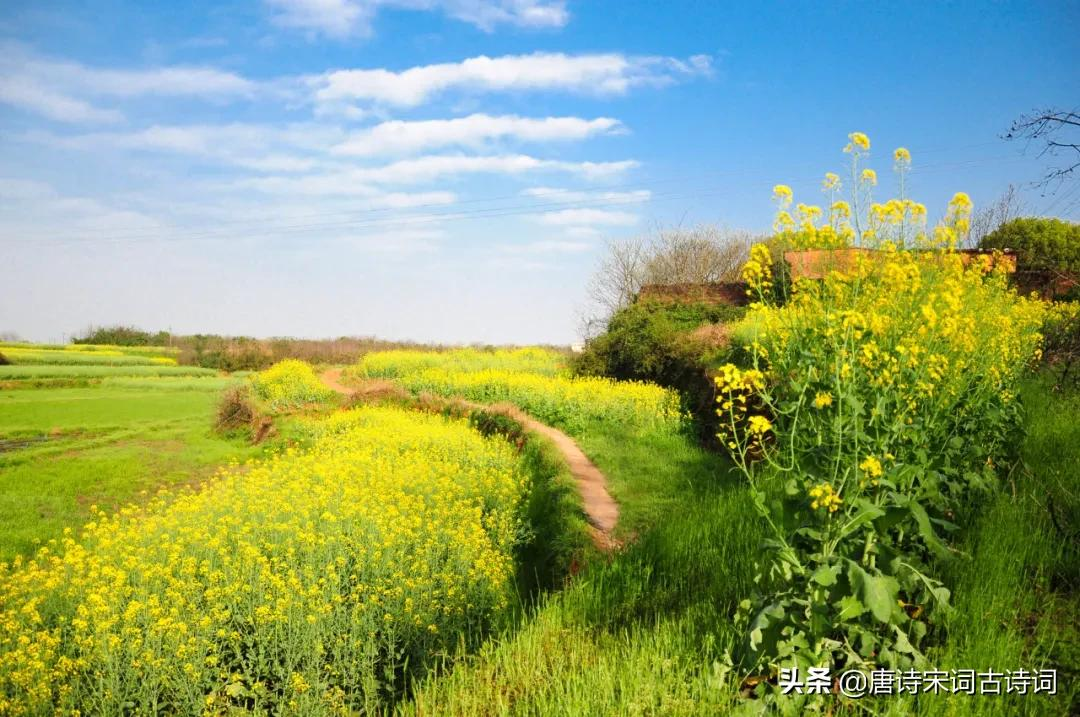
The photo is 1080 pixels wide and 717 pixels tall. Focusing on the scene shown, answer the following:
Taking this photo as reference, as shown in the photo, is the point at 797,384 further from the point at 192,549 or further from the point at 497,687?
the point at 192,549

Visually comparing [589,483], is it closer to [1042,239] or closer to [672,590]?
[672,590]

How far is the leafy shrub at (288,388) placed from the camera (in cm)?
1895

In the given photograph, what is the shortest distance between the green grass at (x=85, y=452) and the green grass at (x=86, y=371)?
46.2 inches

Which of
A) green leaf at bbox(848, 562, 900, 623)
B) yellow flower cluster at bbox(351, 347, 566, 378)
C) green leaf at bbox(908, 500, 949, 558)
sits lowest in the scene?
green leaf at bbox(848, 562, 900, 623)

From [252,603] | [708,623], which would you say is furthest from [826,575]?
[252,603]

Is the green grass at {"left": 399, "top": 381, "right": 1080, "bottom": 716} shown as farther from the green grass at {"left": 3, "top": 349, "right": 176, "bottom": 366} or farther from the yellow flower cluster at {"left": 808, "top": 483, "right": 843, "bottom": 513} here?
the green grass at {"left": 3, "top": 349, "right": 176, "bottom": 366}

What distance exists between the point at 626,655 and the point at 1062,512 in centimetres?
375

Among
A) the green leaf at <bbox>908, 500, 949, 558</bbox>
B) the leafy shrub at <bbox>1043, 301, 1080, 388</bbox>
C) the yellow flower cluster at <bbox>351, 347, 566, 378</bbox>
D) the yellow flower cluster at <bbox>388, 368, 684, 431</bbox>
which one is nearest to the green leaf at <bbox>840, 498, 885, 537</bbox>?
the green leaf at <bbox>908, 500, 949, 558</bbox>

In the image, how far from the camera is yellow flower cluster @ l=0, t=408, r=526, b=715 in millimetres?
4992

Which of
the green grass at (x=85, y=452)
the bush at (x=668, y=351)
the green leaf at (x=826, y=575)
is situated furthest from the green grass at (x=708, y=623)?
the bush at (x=668, y=351)

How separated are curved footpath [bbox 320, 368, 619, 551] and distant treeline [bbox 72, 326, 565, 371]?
2299 cm

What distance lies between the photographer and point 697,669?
354cm

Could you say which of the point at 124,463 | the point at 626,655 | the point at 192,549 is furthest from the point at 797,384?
the point at 124,463

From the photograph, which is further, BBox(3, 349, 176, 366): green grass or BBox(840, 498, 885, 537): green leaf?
BBox(3, 349, 176, 366): green grass
